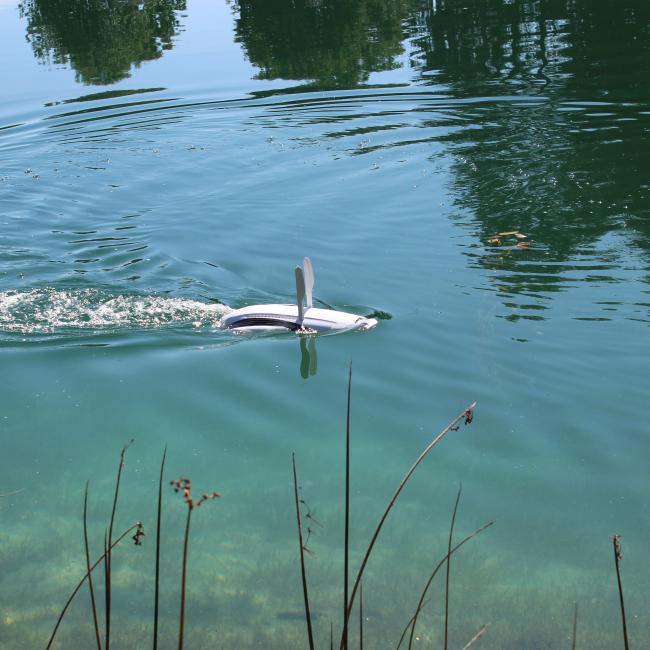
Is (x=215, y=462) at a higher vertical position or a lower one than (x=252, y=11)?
lower

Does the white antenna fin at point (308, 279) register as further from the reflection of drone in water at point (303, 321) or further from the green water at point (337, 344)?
the green water at point (337, 344)

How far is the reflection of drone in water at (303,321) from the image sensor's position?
25.8ft

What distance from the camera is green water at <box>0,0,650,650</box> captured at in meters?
5.38

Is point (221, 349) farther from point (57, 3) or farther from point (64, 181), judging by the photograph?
point (57, 3)

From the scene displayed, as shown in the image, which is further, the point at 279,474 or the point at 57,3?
the point at 57,3

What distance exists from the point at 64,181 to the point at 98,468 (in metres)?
7.50

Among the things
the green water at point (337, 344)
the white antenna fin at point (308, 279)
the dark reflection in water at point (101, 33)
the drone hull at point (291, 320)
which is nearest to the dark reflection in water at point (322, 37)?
the green water at point (337, 344)

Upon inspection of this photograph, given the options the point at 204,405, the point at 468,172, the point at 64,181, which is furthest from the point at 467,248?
the point at 64,181

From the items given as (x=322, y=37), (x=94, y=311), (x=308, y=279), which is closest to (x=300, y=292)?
(x=308, y=279)

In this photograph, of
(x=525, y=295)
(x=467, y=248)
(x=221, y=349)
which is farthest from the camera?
(x=467, y=248)

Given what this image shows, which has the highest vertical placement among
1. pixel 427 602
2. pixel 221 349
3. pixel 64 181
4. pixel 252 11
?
pixel 252 11

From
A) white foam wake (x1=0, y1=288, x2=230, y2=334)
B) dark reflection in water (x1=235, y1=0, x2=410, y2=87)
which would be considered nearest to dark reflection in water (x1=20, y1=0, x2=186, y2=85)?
dark reflection in water (x1=235, y1=0, x2=410, y2=87)

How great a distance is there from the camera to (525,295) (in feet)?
28.5

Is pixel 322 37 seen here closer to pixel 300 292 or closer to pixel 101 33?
pixel 101 33
